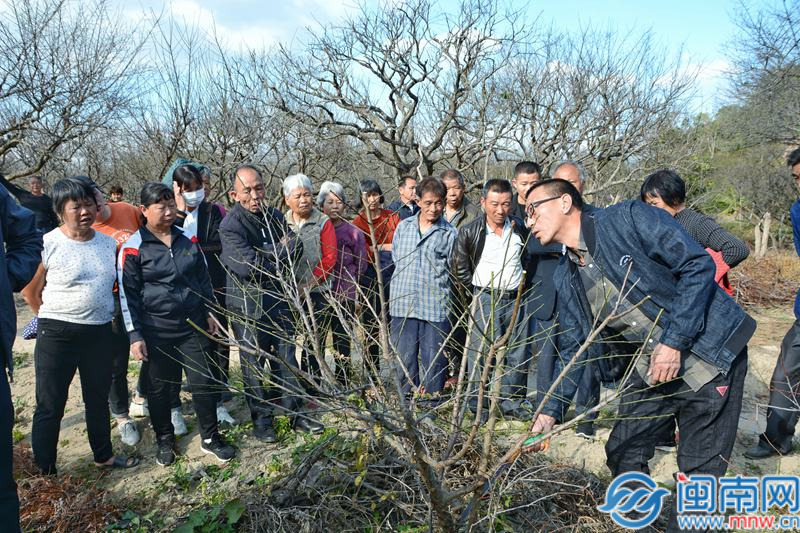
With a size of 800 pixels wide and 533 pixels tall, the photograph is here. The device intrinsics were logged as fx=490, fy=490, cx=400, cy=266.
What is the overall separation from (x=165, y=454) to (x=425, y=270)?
2.22 metres

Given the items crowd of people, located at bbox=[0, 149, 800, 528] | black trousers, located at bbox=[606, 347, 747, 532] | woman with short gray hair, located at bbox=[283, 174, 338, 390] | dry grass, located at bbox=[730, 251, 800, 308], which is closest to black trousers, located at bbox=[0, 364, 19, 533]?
crowd of people, located at bbox=[0, 149, 800, 528]

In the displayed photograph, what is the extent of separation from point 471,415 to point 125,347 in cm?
264

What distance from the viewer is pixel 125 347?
3.68m

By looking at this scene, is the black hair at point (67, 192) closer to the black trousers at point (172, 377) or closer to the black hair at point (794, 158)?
the black trousers at point (172, 377)

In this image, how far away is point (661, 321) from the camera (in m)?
2.09

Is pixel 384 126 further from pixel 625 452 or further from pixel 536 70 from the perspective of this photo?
pixel 625 452

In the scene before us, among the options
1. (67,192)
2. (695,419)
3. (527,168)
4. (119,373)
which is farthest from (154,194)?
(695,419)

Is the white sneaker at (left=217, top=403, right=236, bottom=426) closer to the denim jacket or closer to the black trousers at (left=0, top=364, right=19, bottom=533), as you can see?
the black trousers at (left=0, top=364, right=19, bottom=533)

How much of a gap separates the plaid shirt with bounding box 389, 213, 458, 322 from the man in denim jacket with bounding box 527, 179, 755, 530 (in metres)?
1.45

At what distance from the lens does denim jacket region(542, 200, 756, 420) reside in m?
1.98

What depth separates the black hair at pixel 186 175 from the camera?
3.78 m

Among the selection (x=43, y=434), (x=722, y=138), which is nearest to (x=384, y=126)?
(x=43, y=434)

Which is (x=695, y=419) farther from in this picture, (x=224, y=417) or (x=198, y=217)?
(x=198, y=217)

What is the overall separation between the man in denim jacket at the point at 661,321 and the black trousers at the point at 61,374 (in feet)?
8.81
